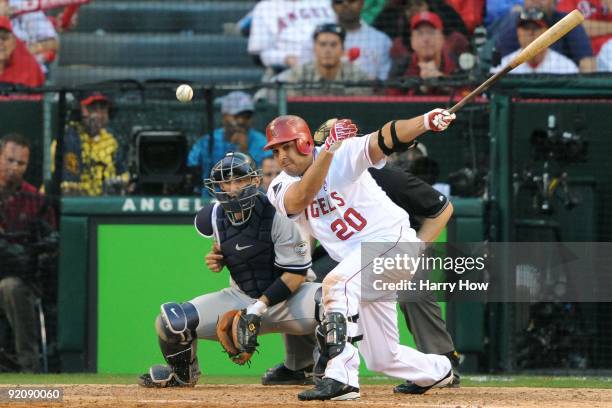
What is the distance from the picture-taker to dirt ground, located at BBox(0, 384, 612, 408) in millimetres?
6000

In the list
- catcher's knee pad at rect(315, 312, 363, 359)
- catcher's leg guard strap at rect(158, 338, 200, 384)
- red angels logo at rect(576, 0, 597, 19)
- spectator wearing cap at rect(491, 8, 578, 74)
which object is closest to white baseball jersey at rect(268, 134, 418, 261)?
catcher's knee pad at rect(315, 312, 363, 359)

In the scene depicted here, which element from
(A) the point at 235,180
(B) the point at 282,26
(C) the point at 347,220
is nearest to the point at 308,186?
(C) the point at 347,220

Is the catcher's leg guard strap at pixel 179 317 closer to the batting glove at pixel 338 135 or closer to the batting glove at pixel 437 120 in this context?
the batting glove at pixel 338 135

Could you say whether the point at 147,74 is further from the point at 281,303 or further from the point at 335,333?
the point at 335,333

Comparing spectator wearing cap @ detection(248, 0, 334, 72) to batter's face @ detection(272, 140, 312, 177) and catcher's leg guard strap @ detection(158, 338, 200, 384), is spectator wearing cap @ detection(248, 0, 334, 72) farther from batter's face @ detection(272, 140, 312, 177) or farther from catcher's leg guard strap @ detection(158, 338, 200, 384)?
batter's face @ detection(272, 140, 312, 177)

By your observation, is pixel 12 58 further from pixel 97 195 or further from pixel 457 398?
pixel 457 398

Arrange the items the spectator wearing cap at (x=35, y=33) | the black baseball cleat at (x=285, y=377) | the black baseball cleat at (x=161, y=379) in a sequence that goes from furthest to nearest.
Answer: the spectator wearing cap at (x=35, y=33), the black baseball cleat at (x=285, y=377), the black baseball cleat at (x=161, y=379)

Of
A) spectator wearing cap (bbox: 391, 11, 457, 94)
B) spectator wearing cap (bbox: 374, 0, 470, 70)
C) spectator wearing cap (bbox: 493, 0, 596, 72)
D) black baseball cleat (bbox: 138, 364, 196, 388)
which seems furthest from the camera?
spectator wearing cap (bbox: 374, 0, 470, 70)

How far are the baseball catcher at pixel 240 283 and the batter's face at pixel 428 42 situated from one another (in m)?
4.09

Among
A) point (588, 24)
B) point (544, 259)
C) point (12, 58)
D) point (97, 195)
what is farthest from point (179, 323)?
point (588, 24)

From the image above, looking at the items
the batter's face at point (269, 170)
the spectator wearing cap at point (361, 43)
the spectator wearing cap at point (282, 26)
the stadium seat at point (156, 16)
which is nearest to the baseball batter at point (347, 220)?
the batter's face at point (269, 170)

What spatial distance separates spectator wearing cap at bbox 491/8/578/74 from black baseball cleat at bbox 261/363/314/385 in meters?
3.84

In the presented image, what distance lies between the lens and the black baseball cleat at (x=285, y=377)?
750cm

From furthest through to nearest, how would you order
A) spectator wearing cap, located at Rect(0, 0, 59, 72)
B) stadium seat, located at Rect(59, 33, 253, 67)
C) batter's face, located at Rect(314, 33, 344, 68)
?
stadium seat, located at Rect(59, 33, 253, 67) → spectator wearing cap, located at Rect(0, 0, 59, 72) → batter's face, located at Rect(314, 33, 344, 68)
